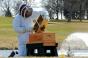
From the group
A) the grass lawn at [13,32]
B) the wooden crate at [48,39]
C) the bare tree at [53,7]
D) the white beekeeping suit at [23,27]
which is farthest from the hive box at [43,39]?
the bare tree at [53,7]

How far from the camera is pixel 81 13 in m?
111

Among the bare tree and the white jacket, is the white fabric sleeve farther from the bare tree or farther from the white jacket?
the bare tree

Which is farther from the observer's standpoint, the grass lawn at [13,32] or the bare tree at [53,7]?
the bare tree at [53,7]

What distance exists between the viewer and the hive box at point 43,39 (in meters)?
10.7

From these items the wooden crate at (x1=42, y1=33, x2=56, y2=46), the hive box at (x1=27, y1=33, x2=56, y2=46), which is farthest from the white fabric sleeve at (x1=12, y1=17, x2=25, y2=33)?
the wooden crate at (x1=42, y1=33, x2=56, y2=46)

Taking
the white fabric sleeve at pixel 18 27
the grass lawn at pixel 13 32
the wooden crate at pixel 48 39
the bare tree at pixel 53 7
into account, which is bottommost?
the bare tree at pixel 53 7

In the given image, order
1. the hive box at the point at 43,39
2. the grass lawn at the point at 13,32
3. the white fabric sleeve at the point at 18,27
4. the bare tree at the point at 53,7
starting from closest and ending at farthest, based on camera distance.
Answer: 1. the hive box at the point at 43,39
2. the white fabric sleeve at the point at 18,27
3. the grass lawn at the point at 13,32
4. the bare tree at the point at 53,7

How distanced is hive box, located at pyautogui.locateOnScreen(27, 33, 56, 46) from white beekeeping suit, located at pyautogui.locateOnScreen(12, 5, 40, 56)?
51cm

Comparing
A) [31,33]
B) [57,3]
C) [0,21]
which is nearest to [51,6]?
[57,3]

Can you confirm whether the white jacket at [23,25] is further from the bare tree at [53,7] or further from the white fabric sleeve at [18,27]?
the bare tree at [53,7]

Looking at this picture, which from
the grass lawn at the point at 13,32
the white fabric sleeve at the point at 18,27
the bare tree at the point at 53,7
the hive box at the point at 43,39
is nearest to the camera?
the hive box at the point at 43,39

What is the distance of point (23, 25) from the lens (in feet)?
37.5

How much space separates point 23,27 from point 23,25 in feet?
0.34

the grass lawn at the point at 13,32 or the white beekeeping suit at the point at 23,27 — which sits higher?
the white beekeeping suit at the point at 23,27
